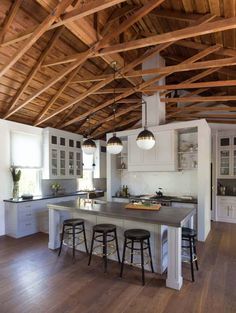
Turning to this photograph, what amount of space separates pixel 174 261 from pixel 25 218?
3.67 meters

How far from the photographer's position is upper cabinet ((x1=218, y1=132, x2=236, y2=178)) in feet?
21.2

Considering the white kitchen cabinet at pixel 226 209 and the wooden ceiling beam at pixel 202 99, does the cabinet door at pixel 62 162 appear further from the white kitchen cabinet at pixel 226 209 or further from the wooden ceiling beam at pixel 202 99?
the white kitchen cabinet at pixel 226 209

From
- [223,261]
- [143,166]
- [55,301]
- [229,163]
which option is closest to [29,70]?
[143,166]

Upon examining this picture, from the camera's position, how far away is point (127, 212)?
3.38 m

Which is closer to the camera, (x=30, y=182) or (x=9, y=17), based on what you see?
(x=9, y=17)

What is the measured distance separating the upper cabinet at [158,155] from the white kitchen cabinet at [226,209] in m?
2.47

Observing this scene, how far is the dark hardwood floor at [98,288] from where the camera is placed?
2434mm

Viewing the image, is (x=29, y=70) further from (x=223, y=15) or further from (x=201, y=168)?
(x=201, y=168)

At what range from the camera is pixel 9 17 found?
10.6 feet

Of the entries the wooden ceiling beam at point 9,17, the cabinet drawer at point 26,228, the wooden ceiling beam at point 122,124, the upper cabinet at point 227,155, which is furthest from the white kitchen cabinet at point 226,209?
the wooden ceiling beam at point 9,17

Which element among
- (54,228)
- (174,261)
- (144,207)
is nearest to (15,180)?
(54,228)

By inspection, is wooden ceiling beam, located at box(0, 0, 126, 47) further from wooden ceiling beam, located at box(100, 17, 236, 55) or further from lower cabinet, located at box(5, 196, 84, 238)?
lower cabinet, located at box(5, 196, 84, 238)

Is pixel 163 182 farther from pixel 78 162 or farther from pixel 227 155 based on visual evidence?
pixel 78 162

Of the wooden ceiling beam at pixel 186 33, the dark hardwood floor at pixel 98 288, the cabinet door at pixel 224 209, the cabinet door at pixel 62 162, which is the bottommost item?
the dark hardwood floor at pixel 98 288
